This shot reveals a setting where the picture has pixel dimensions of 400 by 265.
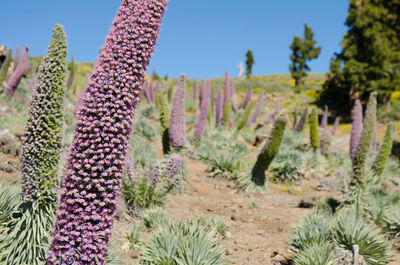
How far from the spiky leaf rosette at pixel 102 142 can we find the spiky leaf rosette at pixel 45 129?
1.86 feet

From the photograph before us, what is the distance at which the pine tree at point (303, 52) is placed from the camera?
43.4 m

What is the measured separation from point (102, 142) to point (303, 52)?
45.8 m

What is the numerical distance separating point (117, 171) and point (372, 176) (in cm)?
858

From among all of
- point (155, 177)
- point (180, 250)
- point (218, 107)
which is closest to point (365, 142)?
point (155, 177)

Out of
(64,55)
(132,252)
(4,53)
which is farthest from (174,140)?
(4,53)

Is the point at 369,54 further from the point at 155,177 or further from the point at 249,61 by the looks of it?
the point at 249,61

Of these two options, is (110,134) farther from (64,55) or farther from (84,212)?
(64,55)

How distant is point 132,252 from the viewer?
427cm

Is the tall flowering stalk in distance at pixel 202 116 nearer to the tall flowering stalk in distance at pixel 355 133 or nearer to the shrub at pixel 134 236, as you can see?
the tall flowering stalk in distance at pixel 355 133

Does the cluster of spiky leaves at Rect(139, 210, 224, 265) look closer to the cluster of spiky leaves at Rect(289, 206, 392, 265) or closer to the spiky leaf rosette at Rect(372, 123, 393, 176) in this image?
the cluster of spiky leaves at Rect(289, 206, 392, 265)

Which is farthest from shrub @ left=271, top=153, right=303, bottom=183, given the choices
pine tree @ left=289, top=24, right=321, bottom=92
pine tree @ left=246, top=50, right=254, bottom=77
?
pine tree @ left=246, top=50, right=254, bottom=77

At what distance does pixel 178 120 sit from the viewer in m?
7.38

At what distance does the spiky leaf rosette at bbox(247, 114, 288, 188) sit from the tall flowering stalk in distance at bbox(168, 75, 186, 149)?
2102 millimetres

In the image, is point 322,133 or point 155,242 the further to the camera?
point 322,133
